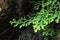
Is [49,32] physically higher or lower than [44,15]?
lower

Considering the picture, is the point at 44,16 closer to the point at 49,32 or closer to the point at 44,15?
the point at 44,15

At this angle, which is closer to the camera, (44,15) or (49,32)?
(44,15)

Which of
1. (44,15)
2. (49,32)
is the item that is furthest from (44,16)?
(49,32)

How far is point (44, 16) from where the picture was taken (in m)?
2.21

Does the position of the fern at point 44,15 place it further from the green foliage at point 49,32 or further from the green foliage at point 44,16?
the green foliage at point 49,32

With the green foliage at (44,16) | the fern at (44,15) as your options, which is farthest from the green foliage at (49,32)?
the fern at (44,15)

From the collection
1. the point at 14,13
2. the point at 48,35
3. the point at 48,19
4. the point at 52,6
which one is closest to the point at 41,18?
the point at 48,19

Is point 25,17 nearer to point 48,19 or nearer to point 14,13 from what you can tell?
point 14,13

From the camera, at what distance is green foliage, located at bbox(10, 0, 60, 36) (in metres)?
2.11

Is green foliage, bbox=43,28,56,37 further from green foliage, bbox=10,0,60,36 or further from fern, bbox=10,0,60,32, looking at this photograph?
fern, bbox=10,0,60,32

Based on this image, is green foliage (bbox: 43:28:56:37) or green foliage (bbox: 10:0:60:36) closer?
green foliage (bbox: 10:0:60:36)

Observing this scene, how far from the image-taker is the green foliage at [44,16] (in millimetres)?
2109

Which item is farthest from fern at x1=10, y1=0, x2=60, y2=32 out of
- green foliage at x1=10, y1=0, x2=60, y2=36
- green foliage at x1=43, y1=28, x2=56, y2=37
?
green foliage at x1=43, y1=28, x2=56, y2=37

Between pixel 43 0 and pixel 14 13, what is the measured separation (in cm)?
57
